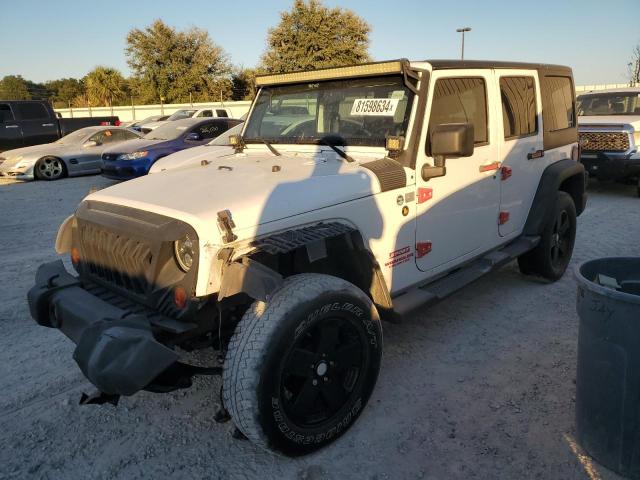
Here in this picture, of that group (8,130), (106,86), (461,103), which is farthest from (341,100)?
(106,86)

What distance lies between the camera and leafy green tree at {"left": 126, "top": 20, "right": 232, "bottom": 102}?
42.7 meters

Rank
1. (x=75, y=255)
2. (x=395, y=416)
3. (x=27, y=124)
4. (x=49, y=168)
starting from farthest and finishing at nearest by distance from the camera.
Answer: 1. (x=27, y=124)
2. (x=49, y=168)
3. (x=75, y=255)
4. (x=395, y=416)

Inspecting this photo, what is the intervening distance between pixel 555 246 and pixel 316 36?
3420 cm

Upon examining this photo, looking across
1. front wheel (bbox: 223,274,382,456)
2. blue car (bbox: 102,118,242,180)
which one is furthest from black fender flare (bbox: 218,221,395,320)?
blue car (bbox: 102,118,242,180)

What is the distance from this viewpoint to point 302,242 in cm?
245

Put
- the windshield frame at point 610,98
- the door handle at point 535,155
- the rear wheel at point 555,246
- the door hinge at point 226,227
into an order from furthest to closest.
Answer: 1. the windshield frame at point 610,98
2. the rear wheel at point 555,246
3. the door handle at point 535,155
4. the door hinge at point 226,227

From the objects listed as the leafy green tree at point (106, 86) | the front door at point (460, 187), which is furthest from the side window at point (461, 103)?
the leafy green tree at point (106, 86)

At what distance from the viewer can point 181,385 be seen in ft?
8.12

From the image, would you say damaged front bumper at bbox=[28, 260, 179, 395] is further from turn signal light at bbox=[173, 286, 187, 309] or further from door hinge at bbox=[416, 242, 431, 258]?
door hinge at bbox=[416, 242, 431, 258]

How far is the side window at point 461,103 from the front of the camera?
3479 millimetres

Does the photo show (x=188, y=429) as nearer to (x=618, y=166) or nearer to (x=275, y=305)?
(x=275, y=305)

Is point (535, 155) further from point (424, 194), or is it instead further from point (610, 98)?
point (610, 98)

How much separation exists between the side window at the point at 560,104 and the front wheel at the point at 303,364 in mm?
3240

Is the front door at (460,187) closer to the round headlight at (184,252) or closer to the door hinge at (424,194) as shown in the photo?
the door hinge at (424,194)
